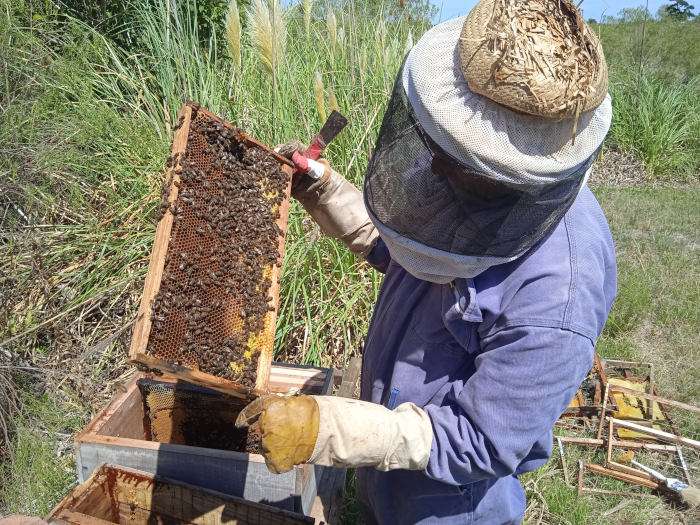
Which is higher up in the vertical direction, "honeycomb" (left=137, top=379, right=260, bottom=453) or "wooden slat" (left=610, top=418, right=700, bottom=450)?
"honeycomb" (left=137, top=379, right=260, bottom=453)

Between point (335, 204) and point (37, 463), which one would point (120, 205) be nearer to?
point (37, 463)

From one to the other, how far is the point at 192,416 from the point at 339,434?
1778 mm

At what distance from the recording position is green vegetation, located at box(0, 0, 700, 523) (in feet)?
13.5

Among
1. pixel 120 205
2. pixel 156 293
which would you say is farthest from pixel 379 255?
pixel 120 205

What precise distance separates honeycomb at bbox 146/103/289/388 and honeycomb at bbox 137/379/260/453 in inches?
27.2

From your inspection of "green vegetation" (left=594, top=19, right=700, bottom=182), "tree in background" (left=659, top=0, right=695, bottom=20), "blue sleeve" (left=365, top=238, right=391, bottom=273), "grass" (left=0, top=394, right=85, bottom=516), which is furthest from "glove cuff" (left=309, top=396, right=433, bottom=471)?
"tree in background" (left=659, top=0, right=695, bottom=20)

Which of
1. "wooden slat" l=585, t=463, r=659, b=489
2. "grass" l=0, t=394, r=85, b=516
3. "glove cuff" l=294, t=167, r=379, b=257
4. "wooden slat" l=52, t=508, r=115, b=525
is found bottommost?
"wooden slat" l=585, t=463, r=659, b=489

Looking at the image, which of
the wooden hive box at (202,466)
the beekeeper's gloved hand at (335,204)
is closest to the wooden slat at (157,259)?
the beekeeper's gloved hand at (335,204)

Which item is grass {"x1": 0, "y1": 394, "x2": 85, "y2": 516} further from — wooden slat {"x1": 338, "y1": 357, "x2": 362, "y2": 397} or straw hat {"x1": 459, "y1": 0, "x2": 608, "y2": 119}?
→ straw hat {"x1": 459, "y1": 0, "x2": 608, "y2": 119}

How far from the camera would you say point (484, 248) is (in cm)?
169

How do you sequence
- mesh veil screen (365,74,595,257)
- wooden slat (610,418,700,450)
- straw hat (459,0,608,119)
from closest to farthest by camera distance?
1. straw hat (459,0,608,119)
2. mesh veil screen (365,74,595,257)
3. wooden slat (610,418,700,450)

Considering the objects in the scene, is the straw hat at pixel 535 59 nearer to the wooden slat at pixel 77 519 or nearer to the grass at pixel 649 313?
the wooden slat at pixel 77 519

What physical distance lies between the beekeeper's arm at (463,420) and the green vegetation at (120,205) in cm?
240

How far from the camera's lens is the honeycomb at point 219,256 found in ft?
8.14
